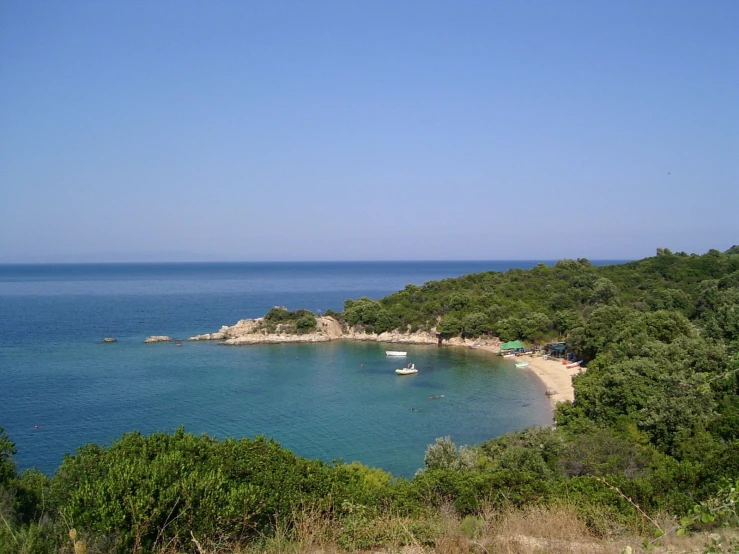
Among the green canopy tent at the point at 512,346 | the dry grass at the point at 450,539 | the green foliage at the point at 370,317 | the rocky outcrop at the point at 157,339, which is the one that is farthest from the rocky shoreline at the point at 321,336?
the dry grass at the point at 450,539

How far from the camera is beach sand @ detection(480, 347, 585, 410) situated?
3356 cm

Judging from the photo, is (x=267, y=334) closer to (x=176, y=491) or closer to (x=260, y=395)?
(x=260, y=395)

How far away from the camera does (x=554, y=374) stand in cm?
3881

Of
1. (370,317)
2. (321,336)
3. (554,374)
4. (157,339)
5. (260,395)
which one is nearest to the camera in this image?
(260,395)

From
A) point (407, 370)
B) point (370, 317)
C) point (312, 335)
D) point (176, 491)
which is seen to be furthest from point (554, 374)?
point (176, 491)

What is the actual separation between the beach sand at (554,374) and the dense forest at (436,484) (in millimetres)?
7275

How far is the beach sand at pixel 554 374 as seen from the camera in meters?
33.6

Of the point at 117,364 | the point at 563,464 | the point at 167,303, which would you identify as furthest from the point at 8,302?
the point at 563,464

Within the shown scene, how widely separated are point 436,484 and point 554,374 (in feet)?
100

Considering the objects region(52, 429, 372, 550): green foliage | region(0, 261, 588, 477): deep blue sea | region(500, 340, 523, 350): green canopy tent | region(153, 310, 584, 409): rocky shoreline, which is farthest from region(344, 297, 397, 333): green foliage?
region(52, 429, 372, 550): green foliage

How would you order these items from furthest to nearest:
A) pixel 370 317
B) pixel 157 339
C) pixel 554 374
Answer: pixel 370 317 < pixel 157 339 < pixel 554 374

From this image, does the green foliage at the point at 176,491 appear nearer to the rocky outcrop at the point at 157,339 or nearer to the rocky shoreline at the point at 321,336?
the rocky shoreline at the point at 321,336

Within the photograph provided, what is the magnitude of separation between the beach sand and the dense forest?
728 centimetres

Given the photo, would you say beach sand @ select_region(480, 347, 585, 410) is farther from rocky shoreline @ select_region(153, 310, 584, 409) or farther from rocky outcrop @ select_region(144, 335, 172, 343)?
rocky outcrop @ select_region(144, 335, 172, 343)
